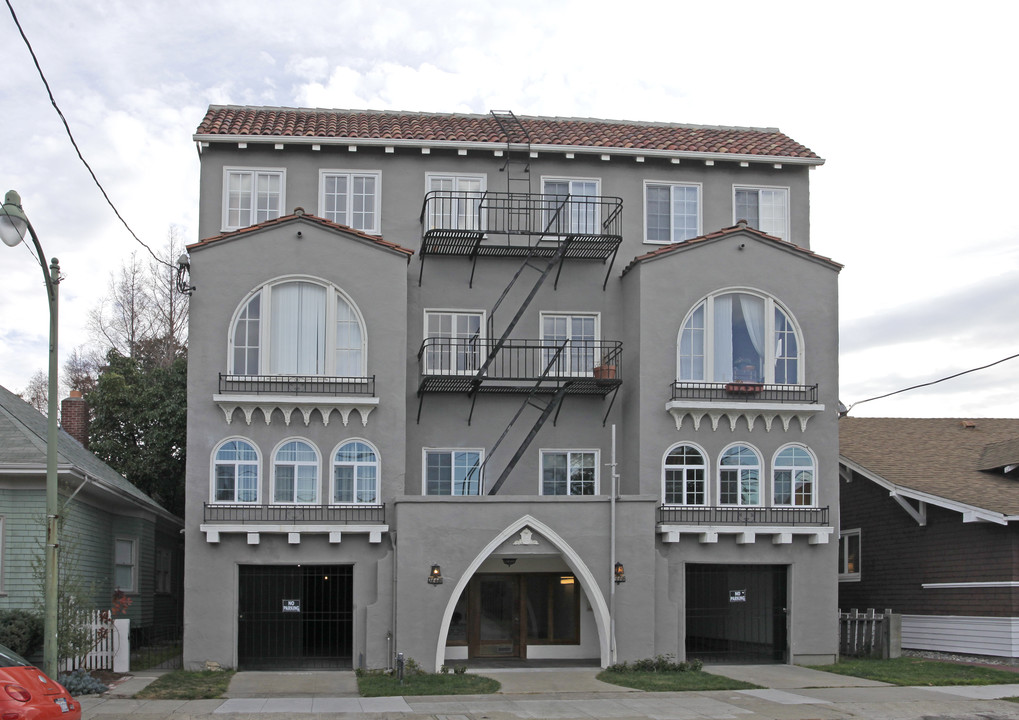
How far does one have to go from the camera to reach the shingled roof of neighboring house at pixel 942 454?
24.9 meters

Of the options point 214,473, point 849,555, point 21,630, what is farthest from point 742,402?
point 21,630

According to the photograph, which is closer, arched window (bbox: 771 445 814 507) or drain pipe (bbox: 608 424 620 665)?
drain pipe (bbox: 608 424 620 665)

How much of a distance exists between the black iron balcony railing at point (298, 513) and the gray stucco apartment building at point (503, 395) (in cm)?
6

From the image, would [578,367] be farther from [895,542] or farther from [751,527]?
[895,542]

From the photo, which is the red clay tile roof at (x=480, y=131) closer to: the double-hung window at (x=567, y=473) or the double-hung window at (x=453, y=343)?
the double-hung window at (x=453, y=343)

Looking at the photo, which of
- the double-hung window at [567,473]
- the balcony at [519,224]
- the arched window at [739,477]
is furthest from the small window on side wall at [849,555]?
the balcony at [519,224]

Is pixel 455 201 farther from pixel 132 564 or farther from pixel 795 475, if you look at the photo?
pixel 132 564

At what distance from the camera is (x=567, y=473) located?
2559 centimetres

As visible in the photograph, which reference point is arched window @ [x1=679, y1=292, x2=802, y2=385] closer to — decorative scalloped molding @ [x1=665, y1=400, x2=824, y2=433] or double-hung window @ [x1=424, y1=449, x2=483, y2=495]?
decorative scalloped molding @ [x1=665, y1=400, x2=824, y2=433]

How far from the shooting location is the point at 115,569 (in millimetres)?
27266

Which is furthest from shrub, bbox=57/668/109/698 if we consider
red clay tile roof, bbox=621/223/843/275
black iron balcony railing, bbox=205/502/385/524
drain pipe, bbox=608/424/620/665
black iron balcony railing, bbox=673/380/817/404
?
red clay tile roof, bbox=621/223/843/275

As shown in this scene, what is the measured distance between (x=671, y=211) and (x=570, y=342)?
423 centimetres

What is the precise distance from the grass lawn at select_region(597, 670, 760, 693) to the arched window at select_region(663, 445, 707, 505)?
148 inches

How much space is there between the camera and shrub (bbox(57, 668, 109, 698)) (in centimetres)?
1894
